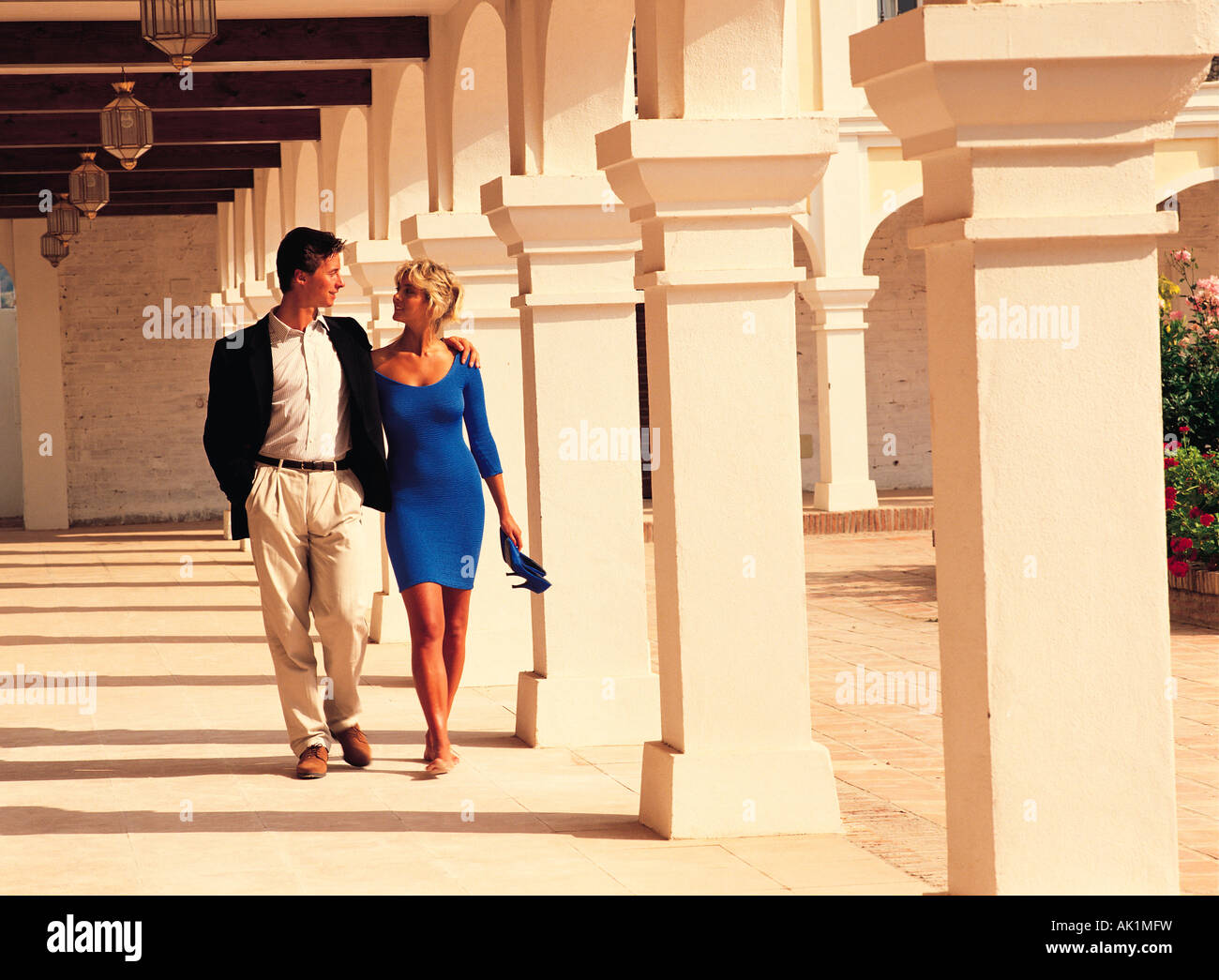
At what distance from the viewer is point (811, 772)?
5449 mm

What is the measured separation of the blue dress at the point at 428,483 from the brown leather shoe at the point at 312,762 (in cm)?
69

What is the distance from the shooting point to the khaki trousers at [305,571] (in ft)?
20.1

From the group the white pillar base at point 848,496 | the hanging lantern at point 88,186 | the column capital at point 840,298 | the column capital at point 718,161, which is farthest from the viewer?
the white pillar base at point 848,496

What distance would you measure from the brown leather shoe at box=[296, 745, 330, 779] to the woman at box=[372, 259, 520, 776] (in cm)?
40

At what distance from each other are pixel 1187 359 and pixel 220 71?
7.18m

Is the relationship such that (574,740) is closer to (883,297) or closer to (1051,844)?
(1051,844)

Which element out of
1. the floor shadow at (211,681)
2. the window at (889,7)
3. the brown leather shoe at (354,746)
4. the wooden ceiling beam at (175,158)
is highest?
the window at (889,7)

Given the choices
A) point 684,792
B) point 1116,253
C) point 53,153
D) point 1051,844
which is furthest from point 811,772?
point 53,153

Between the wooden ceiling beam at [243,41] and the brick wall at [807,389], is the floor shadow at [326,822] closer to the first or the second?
the wooden ceiling beam at [243,41]

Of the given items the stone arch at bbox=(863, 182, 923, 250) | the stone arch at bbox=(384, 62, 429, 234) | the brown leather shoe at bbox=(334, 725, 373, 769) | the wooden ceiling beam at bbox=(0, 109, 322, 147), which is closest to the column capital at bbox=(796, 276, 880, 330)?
the stone arch at bbox=(863, 182, 923, 250)

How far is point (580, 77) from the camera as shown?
23.0ft

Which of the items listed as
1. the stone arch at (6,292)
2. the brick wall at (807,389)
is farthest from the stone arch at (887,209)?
the stone arch at (6,292)

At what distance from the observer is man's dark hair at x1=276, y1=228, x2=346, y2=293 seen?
6137 mm

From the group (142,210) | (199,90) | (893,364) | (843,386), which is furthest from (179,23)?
(893,364)
